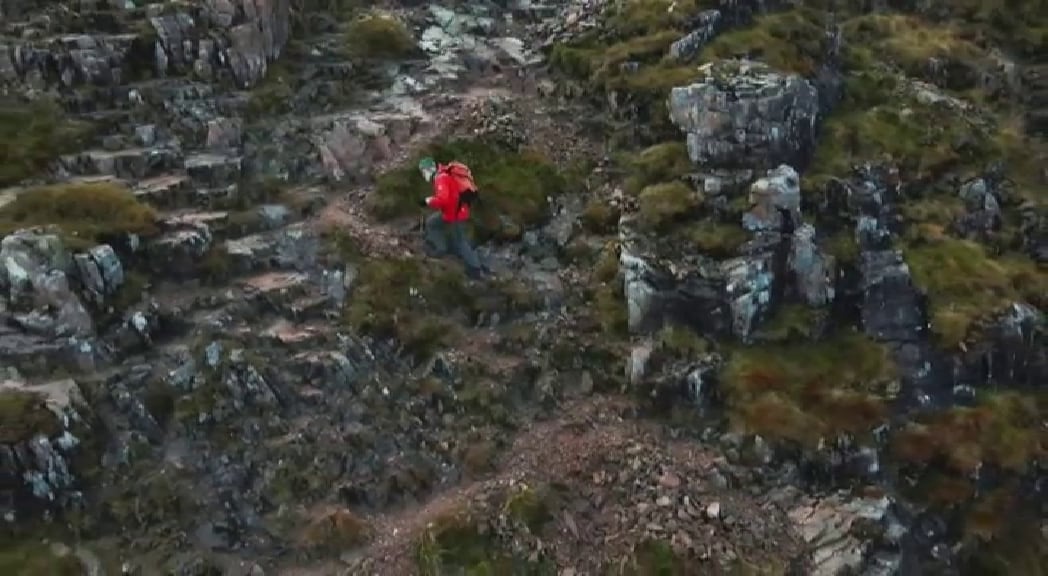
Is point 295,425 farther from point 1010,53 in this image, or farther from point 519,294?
point 1010,53

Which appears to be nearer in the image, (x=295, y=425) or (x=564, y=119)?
(x=295, y=425)

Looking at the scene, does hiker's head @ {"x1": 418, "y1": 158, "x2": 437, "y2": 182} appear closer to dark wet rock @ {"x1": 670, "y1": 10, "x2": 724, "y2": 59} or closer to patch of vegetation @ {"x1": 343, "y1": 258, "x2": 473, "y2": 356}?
patch of vegetation @ {"x1": 343, "y1": 258, "x2": 473, "y2": 356}

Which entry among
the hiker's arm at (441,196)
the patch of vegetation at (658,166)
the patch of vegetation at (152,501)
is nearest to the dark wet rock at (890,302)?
the patch of vegetation at (658,166)

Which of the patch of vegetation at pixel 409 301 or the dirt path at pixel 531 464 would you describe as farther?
the patch of vegetation at pixel 409 301

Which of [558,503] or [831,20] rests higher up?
[831,20]

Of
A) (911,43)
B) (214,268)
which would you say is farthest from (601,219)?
(911,43)

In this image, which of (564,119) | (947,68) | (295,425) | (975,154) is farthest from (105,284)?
(947,68)

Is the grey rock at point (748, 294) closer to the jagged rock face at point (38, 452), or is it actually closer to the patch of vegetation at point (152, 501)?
the patch of vegetation at point (152, 501)
